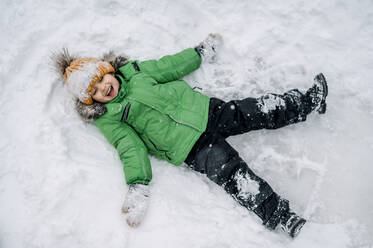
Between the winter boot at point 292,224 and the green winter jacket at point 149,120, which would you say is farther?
the green winter jacket at point 149,120

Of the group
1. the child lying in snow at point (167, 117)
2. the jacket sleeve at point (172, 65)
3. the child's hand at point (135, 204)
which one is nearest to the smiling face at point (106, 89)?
the child lying in snow at point (167, 117)

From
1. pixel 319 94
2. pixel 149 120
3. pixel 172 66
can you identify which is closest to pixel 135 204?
pixel 149 120

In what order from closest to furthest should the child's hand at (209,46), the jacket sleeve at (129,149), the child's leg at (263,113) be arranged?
the jacket sleeve at (129,149), the child's leg at (263,113), the child's hand at (209,46)

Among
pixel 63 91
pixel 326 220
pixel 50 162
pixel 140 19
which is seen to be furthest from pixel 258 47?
pixel 50 162

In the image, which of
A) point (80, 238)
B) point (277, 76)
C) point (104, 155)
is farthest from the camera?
point (277, 76)

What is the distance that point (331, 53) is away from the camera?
2293 mm

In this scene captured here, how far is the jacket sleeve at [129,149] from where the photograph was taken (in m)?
2.02

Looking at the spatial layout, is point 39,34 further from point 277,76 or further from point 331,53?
point 331,53

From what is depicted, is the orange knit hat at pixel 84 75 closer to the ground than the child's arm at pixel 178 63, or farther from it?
closer to the ground

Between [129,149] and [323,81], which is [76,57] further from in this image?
[323,81]

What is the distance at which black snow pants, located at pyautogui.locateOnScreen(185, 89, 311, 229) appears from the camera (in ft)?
6.36

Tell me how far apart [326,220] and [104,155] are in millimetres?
1877

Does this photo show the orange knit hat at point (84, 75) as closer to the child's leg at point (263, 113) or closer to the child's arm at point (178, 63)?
the child's arm at point (178, 63)

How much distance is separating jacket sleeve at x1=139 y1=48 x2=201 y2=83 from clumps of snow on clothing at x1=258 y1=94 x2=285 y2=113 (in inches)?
27.3
